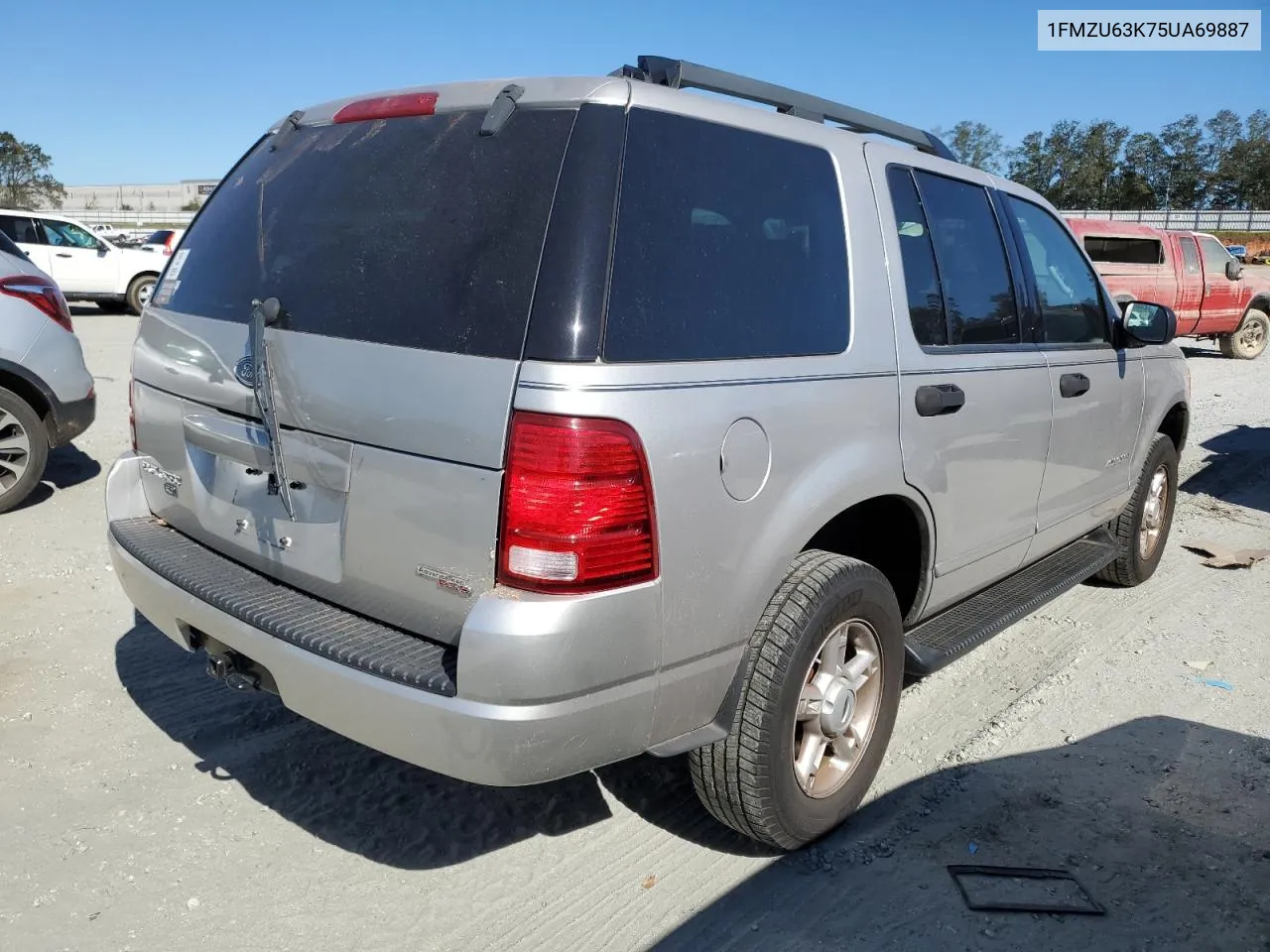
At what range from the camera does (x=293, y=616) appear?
8.39 feet

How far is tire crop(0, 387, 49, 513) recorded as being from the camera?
6.03 metres

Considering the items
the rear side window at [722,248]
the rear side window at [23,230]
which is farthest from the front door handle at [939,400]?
the rear side window at [23,230]

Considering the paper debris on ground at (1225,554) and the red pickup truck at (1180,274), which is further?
the red pickup truck at (1180,274)

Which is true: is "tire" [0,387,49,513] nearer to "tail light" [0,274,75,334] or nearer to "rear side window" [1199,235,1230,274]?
"tail light" [0,274,75,334]

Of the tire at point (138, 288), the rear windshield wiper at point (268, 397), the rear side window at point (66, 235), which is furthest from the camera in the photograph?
the tire at point (138, 288)

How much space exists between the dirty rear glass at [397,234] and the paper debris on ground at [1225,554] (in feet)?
17.1

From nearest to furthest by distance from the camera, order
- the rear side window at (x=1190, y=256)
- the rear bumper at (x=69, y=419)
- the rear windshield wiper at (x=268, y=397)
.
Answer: the rear windshield wiper at (x=268, y=397), the rear bumper at (x=69, y=419), the rear side window at (x=1190, y=256)

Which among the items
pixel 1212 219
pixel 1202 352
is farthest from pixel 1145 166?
pixel 1202 352

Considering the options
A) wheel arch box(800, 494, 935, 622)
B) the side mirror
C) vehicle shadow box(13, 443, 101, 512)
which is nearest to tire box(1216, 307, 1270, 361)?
the side mirror

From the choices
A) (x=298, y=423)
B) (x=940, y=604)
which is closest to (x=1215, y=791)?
(x=940, y=604)

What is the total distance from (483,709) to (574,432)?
63 cm

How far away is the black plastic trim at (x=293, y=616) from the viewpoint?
7.57 feet

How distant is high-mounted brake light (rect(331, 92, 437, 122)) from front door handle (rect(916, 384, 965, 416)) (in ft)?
5.45

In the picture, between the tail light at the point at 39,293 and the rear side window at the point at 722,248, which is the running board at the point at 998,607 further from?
the tail light at the point at 39,293
